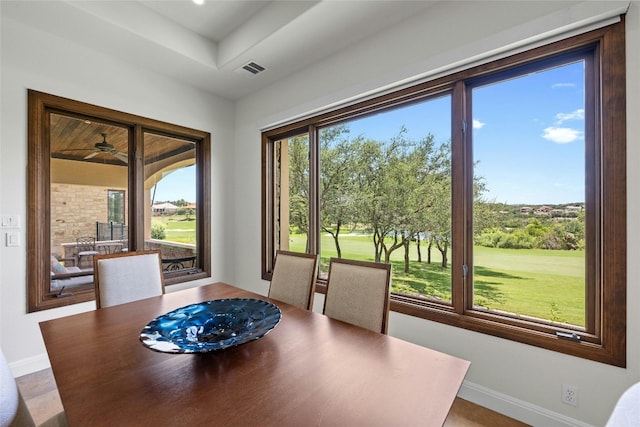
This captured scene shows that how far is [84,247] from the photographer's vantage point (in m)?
2.64

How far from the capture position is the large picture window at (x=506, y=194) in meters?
1.50

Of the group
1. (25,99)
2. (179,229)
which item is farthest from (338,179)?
(25,99)

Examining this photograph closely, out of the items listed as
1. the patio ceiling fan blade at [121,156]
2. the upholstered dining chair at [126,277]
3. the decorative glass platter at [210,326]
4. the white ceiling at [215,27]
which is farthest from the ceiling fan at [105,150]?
the decorative glass platter at [210,326]

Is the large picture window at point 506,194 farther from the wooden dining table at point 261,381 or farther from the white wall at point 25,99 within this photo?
the white wall at point 25,99

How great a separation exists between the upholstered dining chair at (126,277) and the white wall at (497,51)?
1906mm

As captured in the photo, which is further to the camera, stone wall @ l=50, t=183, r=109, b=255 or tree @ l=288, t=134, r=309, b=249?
tree @ l=288, t=134, r=309, b=249

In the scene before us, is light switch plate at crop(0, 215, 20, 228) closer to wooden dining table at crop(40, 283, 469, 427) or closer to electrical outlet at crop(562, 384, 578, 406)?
wooden dining table at crop(40, 283, 469, 427)

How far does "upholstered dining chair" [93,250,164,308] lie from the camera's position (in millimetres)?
1871

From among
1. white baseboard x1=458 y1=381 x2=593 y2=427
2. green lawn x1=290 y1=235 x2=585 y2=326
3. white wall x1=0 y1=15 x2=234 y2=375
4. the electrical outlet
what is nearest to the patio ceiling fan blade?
white wall x1=0 y1=15 x2=234 y2=375

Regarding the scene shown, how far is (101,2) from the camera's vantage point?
83.7 inches

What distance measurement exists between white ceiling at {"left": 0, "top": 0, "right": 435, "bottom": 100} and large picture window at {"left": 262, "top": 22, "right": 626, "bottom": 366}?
24.0 inches

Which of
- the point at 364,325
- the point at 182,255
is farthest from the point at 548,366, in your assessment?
the point at 182,255

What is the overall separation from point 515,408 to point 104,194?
3.80m

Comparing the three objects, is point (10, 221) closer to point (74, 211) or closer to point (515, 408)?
point (74, 211)
